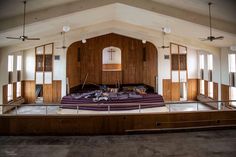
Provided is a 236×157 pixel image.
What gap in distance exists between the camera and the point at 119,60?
15328 mm

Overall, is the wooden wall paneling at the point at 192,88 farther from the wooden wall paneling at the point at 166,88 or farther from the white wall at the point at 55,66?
the white wall at the point at 55,66

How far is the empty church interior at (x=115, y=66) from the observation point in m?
5.35

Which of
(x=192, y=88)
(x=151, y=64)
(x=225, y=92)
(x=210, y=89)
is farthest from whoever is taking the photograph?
A: (x=151, y=64)

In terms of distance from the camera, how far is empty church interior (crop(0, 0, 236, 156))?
5352 mm

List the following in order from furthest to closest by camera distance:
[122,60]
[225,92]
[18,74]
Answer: [122,60] → [18,74] → [225,92]

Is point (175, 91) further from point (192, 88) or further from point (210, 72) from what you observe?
point (210, 72)

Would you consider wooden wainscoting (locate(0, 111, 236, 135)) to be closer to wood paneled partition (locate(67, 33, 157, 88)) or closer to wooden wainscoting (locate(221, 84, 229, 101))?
wooden wainscoting (locate(221, 84, 229, 101))

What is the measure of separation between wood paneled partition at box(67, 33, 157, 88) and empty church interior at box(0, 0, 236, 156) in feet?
0.23

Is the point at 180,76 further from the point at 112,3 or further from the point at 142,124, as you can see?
the point at 142,124

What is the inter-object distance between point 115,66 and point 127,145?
35.4 feet

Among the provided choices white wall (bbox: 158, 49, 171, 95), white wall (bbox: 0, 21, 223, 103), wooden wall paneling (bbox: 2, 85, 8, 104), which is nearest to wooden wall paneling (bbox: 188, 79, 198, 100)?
white wall (bbox: 0, 21, 223, 103)

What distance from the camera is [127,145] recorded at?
456 centimetres

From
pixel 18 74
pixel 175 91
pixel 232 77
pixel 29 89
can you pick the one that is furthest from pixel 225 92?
pixel 18 74

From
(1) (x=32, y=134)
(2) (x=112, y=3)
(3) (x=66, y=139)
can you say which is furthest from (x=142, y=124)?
(2) (x=112, y=3)
